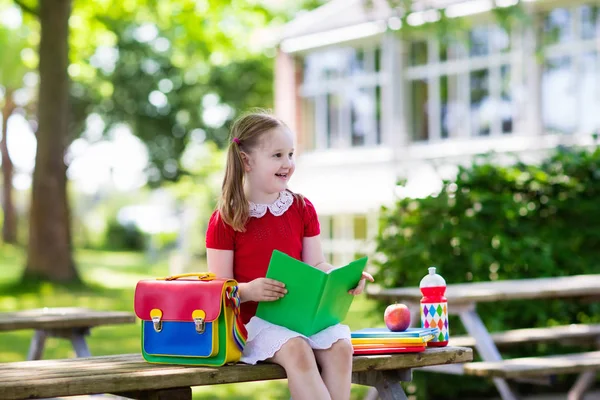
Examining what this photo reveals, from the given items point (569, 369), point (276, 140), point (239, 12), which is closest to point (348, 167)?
point (239, 12)

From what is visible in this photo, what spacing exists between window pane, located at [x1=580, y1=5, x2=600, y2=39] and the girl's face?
1594cm

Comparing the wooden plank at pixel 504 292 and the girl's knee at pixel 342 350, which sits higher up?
the wooden plank at pixel 504 292

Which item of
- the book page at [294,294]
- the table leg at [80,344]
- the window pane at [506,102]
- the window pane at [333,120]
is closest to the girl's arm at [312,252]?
the book page at [294,294]

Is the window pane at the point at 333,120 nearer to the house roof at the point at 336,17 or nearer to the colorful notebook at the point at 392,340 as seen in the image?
the house roof at the point at 336,17

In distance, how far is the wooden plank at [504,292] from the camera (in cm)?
578

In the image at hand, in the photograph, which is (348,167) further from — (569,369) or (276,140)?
(276,140)

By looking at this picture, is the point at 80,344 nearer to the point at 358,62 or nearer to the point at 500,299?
the point at 500,299

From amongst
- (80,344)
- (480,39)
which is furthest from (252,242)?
(480,39)

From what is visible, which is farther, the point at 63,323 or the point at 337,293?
the point at 63,323

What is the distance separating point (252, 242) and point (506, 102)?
17.2 metres

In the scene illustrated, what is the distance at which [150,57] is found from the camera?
3959cm

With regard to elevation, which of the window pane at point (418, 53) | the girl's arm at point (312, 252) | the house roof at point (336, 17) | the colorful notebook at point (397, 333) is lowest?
the colorful notebook at point (397, 333)

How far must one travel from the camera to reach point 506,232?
7.80 m

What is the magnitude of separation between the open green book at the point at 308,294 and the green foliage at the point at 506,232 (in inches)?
140
